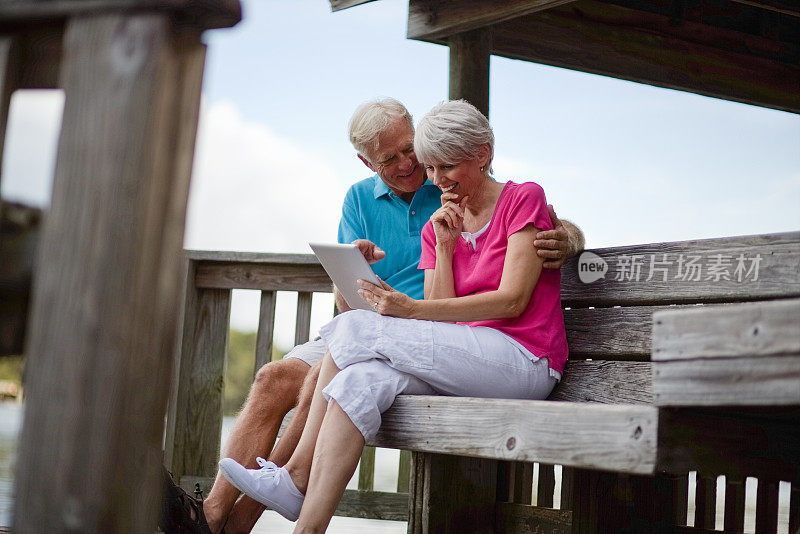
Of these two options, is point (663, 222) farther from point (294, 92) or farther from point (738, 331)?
point (294, 92)

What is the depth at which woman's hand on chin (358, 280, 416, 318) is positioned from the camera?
7.57 ft

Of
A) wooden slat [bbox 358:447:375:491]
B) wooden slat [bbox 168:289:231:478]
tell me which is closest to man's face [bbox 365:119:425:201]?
wooden slat [bbox 168:289:231:478]

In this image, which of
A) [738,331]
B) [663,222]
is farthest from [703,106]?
[738,331]

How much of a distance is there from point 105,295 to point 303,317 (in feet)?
8.00

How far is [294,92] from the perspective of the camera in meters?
17.2

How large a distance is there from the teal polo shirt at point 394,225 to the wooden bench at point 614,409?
0.51 meters

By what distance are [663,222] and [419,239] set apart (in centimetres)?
696

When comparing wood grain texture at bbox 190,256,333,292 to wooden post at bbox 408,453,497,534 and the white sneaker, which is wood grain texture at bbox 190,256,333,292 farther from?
the white sneaker

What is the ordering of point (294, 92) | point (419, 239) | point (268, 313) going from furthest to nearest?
1. point (294, 92)
2. point (268, 313)
3. point (419, 239)

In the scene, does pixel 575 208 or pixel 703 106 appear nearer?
pixel 575 208

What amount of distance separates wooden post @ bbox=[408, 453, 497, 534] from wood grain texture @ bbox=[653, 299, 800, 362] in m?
1.46

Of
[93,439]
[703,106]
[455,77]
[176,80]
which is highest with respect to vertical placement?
[703,106]

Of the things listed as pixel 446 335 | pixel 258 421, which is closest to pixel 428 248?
pixel 446 335

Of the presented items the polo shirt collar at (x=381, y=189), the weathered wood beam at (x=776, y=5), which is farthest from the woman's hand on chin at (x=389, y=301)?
the weathered wood beam at (x=776, y=5)
